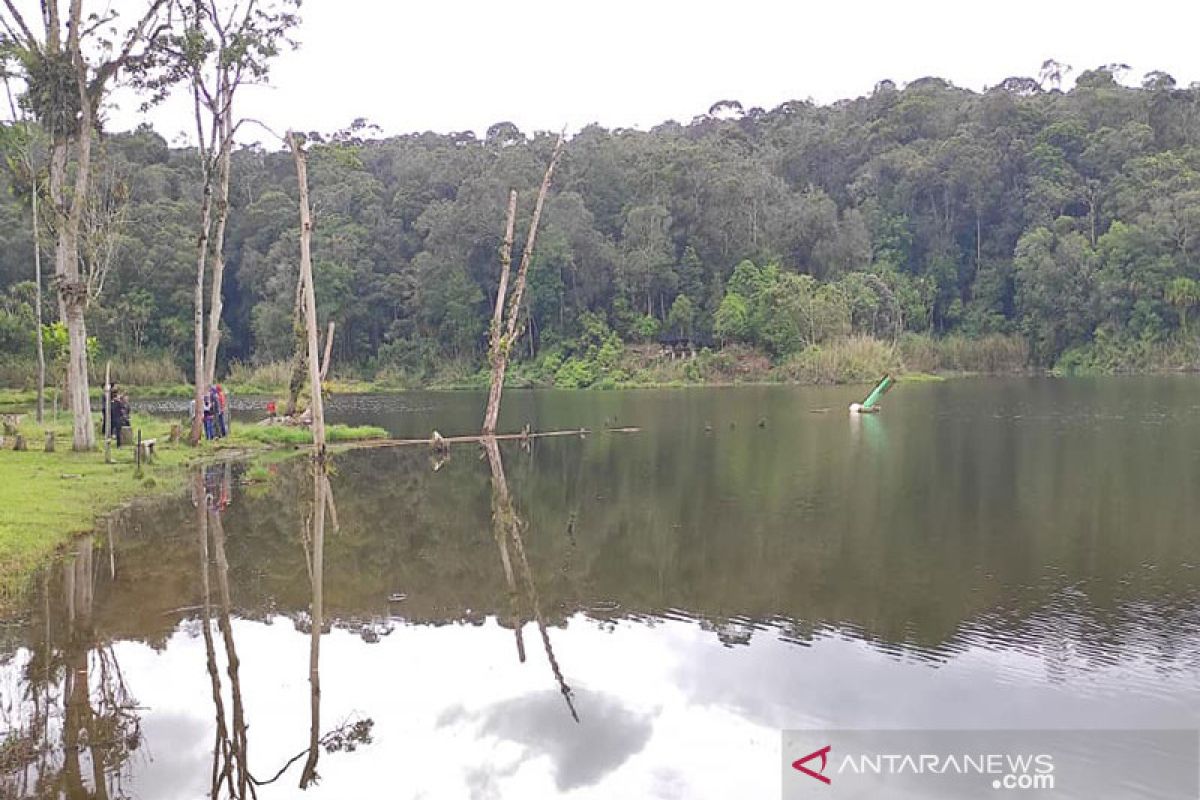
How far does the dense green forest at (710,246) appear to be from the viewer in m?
66.9

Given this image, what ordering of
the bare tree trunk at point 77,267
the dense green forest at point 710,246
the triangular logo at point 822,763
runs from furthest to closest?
1. the dense green forest at point 710,246
2. the bare tree trunk at point 77,267
3. the triangular logo at point 822,763

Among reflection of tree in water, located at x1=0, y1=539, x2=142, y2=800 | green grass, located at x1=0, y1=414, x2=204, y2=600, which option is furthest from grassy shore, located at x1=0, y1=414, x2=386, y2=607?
reflection of tree in water, located at x1=0, y1=539, x2=142, y2=800

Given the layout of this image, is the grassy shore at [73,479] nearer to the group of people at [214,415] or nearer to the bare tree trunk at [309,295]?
the group of people at [214,415]

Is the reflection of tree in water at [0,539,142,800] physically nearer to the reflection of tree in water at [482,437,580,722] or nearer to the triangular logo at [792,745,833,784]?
the reflection of tree in water at [482,437,580,722]

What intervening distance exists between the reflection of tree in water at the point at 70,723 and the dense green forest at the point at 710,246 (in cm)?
5789

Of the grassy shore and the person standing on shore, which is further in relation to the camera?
the person standing on shore

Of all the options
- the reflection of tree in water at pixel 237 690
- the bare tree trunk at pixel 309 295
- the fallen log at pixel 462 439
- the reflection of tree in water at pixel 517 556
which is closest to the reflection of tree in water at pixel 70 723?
the reflection of tree in water at pixel 237 690

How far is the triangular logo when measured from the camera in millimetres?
6720

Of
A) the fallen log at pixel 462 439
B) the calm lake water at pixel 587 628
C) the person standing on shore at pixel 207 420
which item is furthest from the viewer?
the fallen log at pixel 462 439

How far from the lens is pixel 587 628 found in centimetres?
1009

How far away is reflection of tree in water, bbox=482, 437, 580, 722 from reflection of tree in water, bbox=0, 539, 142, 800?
3.23 metres

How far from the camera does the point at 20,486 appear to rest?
16375 millimetres

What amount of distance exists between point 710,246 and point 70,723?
6953 cm

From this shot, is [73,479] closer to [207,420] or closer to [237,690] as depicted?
[207,420]
